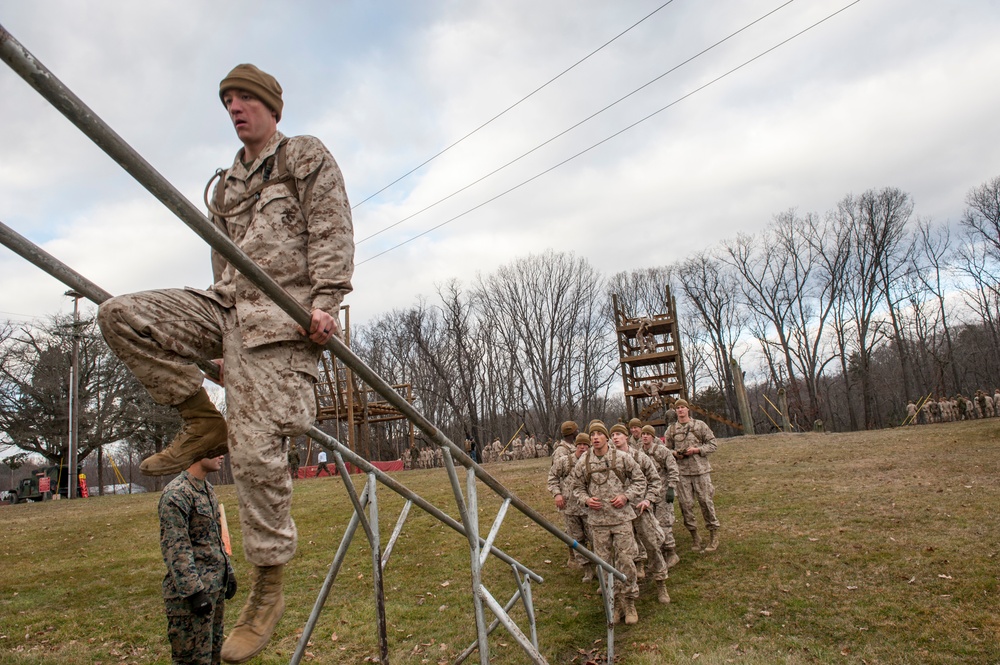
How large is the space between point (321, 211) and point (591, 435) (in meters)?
6.78

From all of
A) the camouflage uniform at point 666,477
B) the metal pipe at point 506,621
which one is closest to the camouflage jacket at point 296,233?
the metal pipe at point 506,621

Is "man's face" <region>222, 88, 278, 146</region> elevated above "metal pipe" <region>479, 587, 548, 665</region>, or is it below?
above

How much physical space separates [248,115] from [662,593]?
7995 mm

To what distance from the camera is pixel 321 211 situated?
7.60 feet

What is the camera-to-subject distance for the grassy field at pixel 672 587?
23.0 ft

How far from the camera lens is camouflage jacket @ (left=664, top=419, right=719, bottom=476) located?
10539 millimetres

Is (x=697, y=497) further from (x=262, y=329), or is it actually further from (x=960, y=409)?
(x=960, y=409)

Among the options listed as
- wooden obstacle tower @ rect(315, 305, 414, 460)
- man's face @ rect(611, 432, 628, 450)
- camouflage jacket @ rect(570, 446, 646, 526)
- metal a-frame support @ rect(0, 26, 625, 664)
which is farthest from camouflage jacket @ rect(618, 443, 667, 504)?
wooden obstacle tower @ rect(315, 305, 414, 460)

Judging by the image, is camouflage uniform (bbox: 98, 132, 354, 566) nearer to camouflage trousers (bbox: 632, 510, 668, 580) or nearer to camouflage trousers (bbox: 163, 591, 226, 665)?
camouflage trousers (bbox: 163, 591, 226, 665)

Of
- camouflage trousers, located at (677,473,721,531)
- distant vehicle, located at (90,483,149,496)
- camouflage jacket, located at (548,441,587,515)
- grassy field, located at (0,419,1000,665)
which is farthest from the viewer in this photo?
distant vehicle, located at (90,483,149,496)

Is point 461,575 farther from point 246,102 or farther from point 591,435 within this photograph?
point 246,102

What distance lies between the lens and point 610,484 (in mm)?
8219

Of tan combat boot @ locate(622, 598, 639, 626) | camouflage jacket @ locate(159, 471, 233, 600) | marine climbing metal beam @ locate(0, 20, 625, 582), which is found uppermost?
marine climbing metal beam @ locate(0, 20, 625, 582)

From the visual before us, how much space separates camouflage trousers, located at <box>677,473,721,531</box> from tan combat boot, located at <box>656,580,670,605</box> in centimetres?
205
